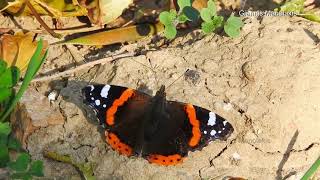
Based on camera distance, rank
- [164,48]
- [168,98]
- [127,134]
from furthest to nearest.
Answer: [164,48] < [168,98] < [127,134]

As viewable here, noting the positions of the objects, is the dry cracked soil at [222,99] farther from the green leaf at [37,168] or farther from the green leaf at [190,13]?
the green leaf at [37,168]

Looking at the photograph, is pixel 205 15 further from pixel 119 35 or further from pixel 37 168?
pixel 37 168

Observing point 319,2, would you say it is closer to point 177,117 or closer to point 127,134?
point 177,117

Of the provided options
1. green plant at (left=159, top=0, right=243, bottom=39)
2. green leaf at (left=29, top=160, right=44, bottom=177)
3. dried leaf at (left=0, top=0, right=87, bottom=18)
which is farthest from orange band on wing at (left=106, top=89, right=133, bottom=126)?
dried leaf at (left=0, top=0, right=87, bottom=18)

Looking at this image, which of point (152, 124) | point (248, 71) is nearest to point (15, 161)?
point (152, 124)

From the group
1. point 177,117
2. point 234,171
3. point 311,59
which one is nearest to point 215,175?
point 234,171

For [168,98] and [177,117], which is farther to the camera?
[168,98]

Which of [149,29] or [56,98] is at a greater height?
[149,29]
